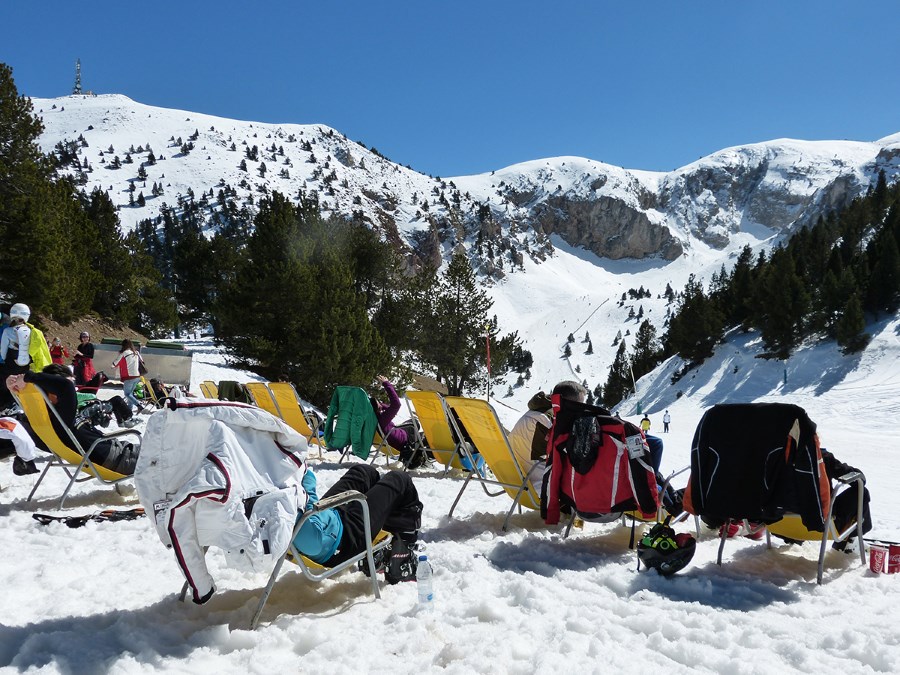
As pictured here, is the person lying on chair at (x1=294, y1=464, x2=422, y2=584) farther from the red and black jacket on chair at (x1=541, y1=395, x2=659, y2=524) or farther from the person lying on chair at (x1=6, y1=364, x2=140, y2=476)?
the person lying on chair at (x1=6, y1=364, x2=140, y2=476)

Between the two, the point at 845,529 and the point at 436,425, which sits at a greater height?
the point at 436,425

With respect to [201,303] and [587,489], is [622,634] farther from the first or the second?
[201,303]

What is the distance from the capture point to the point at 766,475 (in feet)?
11.3

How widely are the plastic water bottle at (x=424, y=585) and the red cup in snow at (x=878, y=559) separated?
2720mm

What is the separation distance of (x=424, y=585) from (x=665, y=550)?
1516 millimetres

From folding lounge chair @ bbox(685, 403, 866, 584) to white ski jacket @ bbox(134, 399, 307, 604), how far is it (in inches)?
100

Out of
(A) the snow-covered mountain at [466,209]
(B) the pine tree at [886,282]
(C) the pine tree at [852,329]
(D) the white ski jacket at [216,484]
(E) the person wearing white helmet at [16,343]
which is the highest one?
(A) the snow-covered mountain at [466,209]

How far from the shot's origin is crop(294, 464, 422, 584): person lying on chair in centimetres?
271

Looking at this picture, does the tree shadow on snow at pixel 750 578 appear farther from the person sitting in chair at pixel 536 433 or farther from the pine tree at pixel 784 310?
the pine tree at pixel 784 310

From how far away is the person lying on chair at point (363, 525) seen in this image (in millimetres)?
2711

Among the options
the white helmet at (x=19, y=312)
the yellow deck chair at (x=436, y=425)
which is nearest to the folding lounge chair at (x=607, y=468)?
the yellow deck chair at (x=436, y=425)

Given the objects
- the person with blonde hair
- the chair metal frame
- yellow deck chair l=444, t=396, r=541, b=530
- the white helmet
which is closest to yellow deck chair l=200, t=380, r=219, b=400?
the person with blonde hair

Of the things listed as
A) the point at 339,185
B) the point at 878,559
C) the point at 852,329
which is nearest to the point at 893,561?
the point at 878,559

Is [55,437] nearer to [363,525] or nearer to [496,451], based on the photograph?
[363,525]
